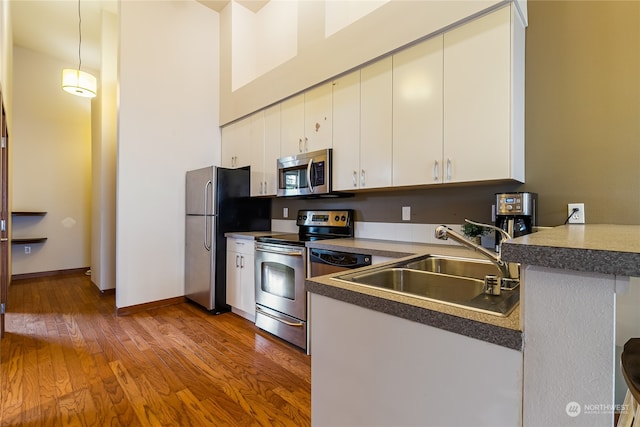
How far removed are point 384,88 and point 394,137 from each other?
39 centimetres

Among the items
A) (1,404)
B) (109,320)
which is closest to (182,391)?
(1,404)

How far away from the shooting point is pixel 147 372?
2.12 meters

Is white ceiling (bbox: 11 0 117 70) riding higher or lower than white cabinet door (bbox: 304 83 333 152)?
higher

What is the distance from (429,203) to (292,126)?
1.52 meters

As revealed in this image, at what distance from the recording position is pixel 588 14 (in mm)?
1779

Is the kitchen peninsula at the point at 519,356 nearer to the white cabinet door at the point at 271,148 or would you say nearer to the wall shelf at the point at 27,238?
the white cabinet door at the point at 271,148

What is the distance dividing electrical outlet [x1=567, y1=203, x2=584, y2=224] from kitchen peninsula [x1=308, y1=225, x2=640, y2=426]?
4.08 feet

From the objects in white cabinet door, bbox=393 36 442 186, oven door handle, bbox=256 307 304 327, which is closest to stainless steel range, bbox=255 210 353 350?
oven door handle, bbox=256 307 304 327

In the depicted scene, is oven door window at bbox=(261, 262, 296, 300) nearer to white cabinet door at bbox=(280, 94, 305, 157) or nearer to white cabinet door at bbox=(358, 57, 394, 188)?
white cabinet door at bbox=(358, 57, 394, 188)

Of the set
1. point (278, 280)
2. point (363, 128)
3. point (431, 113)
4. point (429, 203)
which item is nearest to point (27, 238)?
point (278, 280)

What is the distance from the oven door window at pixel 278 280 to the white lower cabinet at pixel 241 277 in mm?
218

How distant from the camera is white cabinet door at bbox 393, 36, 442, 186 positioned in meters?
2.04

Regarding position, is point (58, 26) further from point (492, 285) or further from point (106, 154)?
point (492, 285)

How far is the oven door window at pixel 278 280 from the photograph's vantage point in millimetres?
2570
